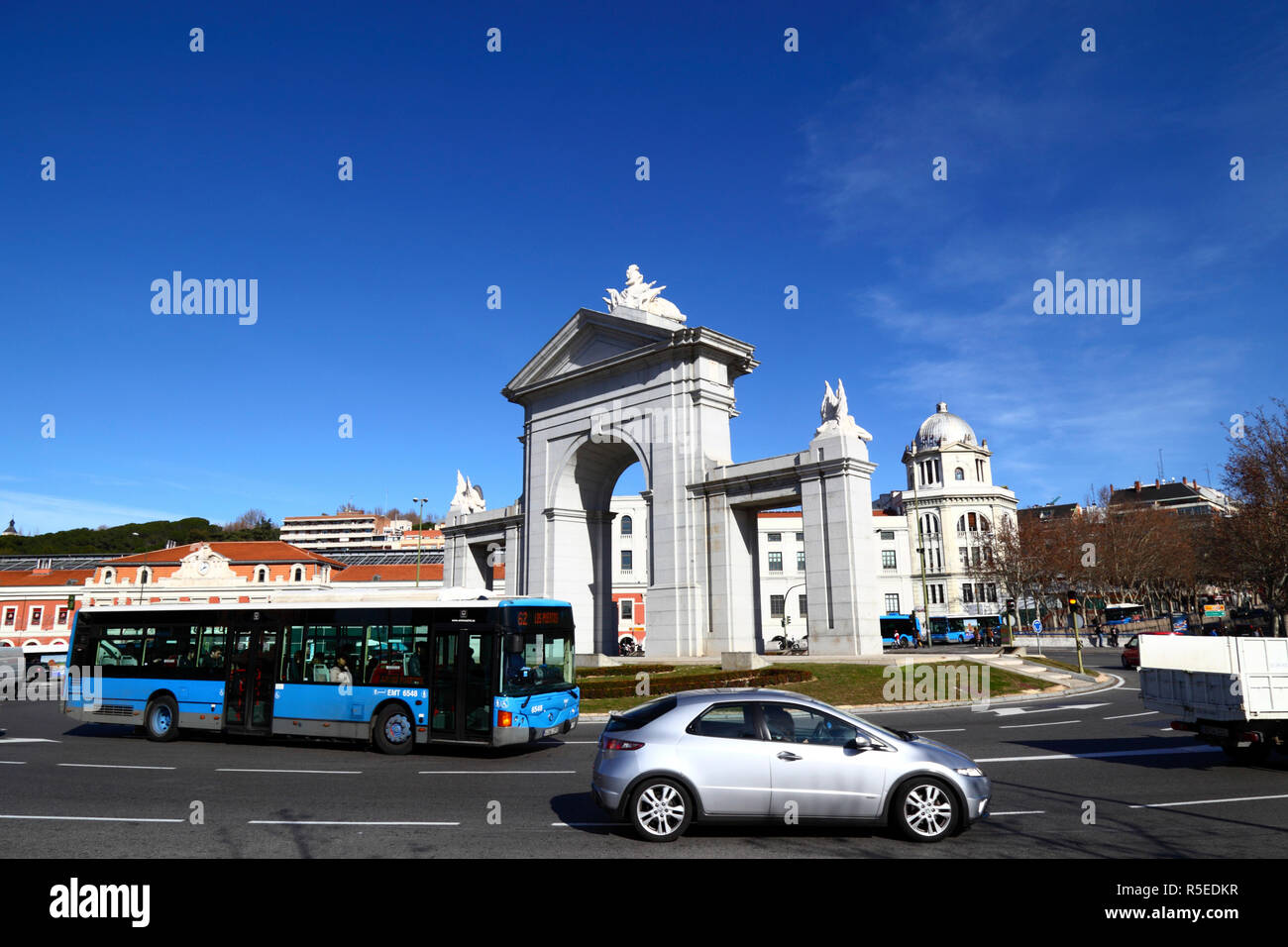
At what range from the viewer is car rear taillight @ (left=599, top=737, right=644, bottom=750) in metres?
8.10

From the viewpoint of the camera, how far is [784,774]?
791 centimetres

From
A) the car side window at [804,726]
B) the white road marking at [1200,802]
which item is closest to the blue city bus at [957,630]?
the white road marking at [1200,802]

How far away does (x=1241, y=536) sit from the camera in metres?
38.0

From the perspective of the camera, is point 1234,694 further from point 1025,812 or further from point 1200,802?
point 1025,812

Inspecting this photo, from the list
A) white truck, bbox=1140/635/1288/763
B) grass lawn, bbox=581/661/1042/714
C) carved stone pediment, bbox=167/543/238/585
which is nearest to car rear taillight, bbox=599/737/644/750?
white truck, bbox=1140/635/1288/763

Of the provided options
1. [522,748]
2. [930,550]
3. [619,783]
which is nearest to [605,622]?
[522,748]

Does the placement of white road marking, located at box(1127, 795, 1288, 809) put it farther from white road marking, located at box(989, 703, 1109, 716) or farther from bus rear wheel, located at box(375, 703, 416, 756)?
bus rear wheel, located at box(375, 703, 416, 756)

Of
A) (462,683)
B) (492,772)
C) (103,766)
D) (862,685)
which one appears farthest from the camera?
(862,685)

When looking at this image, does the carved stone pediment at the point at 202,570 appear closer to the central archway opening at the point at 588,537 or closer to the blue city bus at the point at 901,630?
the central archway opening at the point at 588,537

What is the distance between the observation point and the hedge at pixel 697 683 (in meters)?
23.1

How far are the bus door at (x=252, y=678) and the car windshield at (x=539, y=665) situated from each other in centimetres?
528

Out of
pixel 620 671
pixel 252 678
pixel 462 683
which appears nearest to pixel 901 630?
pixel 620 671

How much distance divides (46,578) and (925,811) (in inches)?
3416
